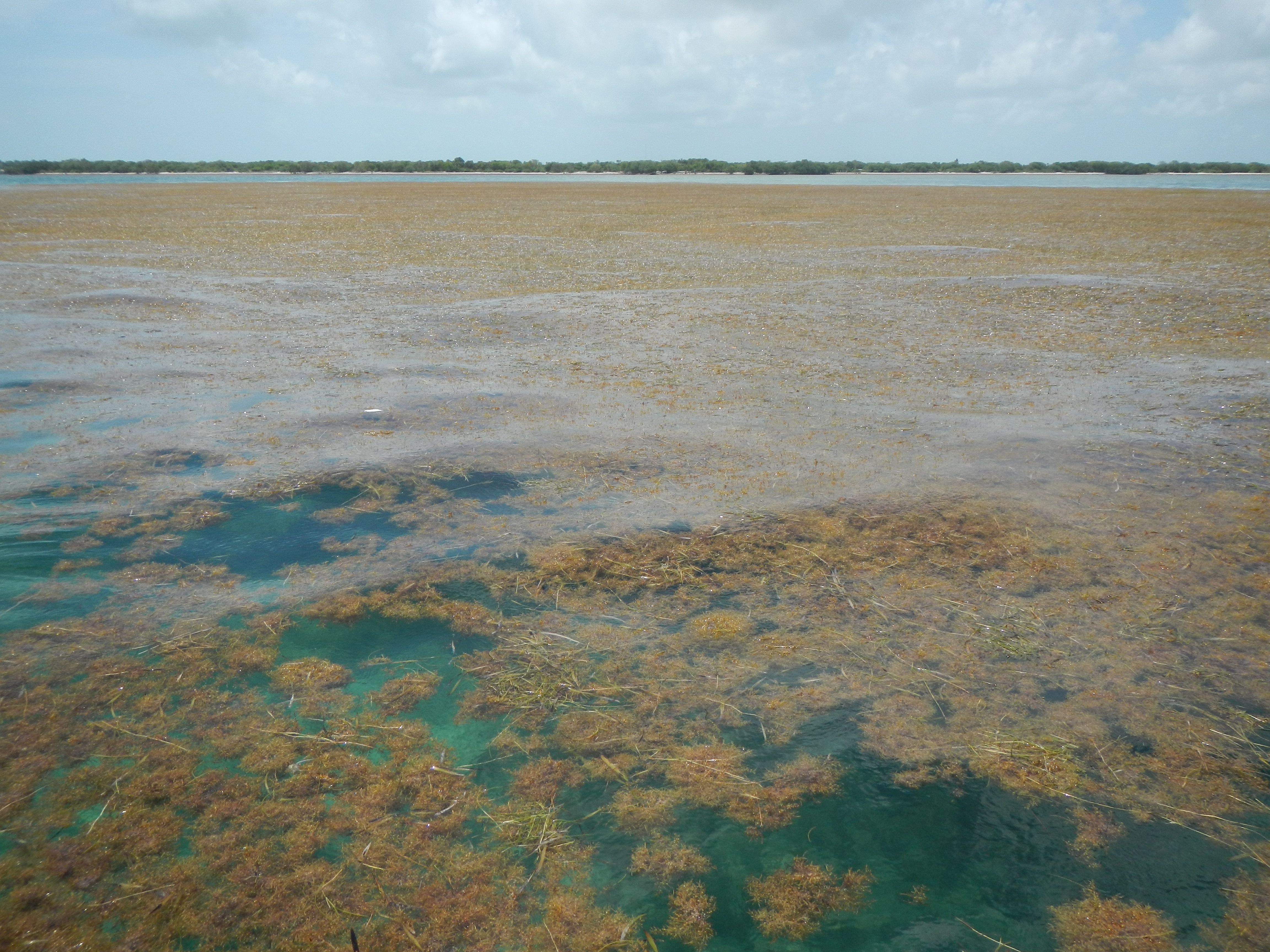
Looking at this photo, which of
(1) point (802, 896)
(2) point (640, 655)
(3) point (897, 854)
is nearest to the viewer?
(1) point (802, 896)

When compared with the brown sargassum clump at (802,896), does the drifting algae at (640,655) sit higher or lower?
higher

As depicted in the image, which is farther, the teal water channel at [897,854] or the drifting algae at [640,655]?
the drifting algae at [640,655]

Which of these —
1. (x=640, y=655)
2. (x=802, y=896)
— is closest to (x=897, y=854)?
(x=802, y=896)

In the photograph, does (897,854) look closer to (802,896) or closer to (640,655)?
(802,896)

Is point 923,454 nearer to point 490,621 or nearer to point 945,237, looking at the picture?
point 490,621
